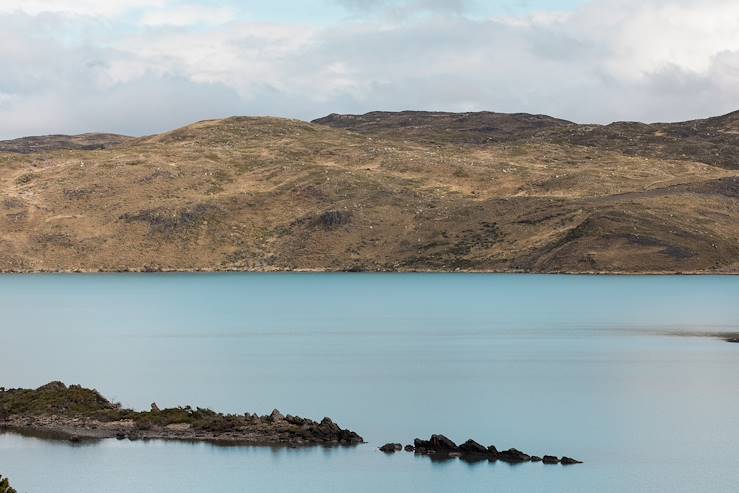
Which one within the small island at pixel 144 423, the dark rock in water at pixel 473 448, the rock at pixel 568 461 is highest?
the small island at pixel 144 423

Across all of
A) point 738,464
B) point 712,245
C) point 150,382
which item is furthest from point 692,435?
point 712,245

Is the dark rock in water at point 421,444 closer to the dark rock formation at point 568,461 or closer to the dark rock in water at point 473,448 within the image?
the dark rock in water at point 473,448

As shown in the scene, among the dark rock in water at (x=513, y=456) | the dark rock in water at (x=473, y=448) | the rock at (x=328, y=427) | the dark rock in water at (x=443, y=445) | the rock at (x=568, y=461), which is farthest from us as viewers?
the rock at (x=328, y=427)

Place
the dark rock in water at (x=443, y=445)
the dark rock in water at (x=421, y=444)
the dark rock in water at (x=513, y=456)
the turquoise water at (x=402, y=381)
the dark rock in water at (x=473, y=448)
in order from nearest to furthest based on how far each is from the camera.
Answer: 1. the turquoise water at (x=402, y=381)
2. the dark rock in water at (x=513, y=456)
3. the dark rock in water at (x=473, y=448)
4. the dark rock in water at (x=443, y=445)
5. the dark rock in water at (x=421, y=444)

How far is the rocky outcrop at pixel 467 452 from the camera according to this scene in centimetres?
4681

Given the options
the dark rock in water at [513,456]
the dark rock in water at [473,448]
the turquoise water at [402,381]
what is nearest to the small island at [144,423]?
the turquoise water at [402,381]

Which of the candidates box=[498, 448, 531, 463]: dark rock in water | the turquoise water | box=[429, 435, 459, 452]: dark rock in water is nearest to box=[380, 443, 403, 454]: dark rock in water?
the turquoise water

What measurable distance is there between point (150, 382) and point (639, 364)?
3122 cm

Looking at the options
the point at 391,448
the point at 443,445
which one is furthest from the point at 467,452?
the point at 391,448

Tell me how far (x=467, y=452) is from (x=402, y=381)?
21.8m

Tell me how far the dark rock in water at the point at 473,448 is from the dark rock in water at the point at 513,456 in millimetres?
684

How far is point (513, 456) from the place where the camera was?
47062mm

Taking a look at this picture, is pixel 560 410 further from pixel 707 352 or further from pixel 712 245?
pixel 712 245

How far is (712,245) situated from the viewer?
196500mm
